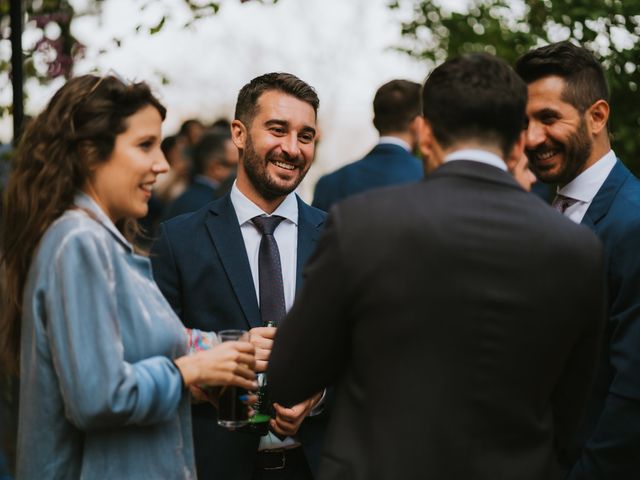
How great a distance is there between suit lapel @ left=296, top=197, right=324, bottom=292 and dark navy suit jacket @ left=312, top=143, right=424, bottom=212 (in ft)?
7.52

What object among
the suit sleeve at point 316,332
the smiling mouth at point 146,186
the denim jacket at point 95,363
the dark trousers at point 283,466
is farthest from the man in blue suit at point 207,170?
the suit sleeve at point 316,332

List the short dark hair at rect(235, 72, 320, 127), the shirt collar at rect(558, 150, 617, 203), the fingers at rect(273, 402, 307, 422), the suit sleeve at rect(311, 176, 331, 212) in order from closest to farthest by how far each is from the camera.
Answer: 1. the fingers at rect(273, 402, 307, 422)
2. the shirt collar at rect(558, 150, 617, 203)
3. the short dark hair at rect(235, 72, 320, 127)
4. the suit sleeve at rect(311, 176, 331, 212)

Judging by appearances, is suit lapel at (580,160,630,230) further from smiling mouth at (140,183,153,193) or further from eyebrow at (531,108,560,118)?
smiling mouth at (140,183,153,193)

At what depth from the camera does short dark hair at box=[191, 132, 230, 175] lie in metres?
8.09

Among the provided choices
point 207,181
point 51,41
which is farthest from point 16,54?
point 207,181

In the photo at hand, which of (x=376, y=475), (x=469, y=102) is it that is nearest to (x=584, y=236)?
(x=469, y=102)

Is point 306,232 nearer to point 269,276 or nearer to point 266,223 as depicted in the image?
point 266,223

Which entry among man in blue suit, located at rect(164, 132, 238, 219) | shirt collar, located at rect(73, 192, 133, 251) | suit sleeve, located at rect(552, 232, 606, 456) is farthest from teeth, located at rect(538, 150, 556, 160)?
man in blue suit, located at rect(164, 132, 238, 219)

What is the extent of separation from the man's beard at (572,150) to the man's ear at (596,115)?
30 millimetres

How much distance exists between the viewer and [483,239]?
2090 mm

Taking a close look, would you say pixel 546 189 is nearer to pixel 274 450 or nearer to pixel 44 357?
pixel 274 450

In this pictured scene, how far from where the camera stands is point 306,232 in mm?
3354

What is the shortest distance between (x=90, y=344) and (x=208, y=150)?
237 inches

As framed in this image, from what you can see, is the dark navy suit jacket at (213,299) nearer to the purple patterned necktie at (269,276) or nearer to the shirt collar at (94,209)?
the purple patterned necktie at (269,276)
